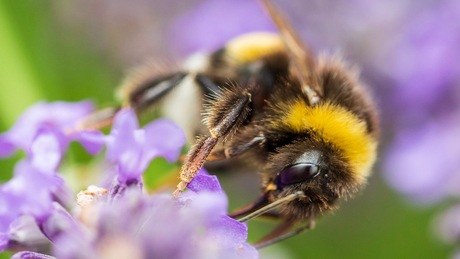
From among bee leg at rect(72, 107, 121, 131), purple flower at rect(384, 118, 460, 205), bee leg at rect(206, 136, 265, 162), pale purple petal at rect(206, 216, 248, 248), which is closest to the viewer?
pale purple petal at rect(206, 216, 248, 248)

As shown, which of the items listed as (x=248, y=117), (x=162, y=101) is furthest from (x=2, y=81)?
(x=248, y=117)

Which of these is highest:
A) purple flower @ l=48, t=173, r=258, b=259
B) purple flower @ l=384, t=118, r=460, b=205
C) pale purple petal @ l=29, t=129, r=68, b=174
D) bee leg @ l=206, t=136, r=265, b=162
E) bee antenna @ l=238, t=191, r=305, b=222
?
pale purple petal @ l=29, t=129, r=68, b=174

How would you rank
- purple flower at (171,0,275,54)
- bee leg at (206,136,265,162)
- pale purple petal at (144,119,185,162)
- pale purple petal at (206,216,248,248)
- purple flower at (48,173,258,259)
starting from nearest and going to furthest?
purple flower at (48,173,258,259), pale purple petal at (206,216,248,248), pale purple petal at (144,119,185,162), bee leg at (206,136,265,162), purple flower at (171,0,275,54)

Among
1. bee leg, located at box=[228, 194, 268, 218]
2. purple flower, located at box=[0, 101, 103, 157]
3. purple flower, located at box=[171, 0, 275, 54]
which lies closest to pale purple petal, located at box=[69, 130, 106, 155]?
purple flower, located at box=[0, 101, 103, 157]

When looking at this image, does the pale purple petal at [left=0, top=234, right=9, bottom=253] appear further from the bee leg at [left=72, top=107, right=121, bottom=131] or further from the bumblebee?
the bee leg at [left=72, top=107, right=121, bottom=131]

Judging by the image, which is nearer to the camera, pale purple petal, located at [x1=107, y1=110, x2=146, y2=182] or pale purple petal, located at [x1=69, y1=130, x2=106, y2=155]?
pale purple petal, located at [x1=107, y1=110, x2=146, y2=182]

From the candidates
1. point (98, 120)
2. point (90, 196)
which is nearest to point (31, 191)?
point (90, 196)

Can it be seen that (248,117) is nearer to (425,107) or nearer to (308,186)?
(308,186)
